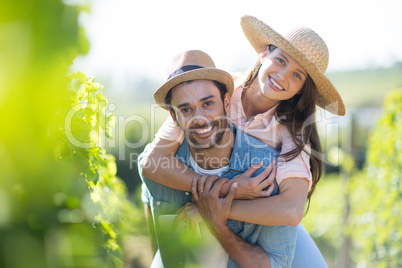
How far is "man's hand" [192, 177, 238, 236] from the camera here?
2.44 meters

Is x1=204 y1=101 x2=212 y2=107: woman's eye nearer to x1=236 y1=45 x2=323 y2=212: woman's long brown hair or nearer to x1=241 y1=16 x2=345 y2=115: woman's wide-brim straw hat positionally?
x1=236 y1=45 x2=323 y2=212: woman's long brown hair

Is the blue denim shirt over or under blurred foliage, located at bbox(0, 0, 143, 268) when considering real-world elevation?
under

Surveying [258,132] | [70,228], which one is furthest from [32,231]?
[258,132]

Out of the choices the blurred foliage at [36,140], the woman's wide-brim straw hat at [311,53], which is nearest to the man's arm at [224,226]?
the woman's wide-brim straw hat at [311,53]

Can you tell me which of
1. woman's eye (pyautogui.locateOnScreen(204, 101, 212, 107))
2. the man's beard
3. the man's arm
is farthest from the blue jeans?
woman's eye (pyautogui.locateOnScreen(204, 101, 212, 107))

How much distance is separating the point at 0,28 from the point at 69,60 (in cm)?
16

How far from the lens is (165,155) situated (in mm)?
2773

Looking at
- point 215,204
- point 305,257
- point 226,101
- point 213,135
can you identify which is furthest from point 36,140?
point 305,257

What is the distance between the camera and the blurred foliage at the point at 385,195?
5203 mm

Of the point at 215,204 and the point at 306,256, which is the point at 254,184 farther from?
the point at 306,256

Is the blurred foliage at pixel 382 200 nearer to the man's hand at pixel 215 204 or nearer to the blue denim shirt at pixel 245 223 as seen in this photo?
the blue denim shirt at pixel 245 223

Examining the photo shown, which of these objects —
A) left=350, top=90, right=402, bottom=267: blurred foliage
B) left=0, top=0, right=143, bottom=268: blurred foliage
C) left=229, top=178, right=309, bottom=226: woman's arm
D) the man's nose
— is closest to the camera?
left=0, top=0, right=143, bottom=268: blurred foliage

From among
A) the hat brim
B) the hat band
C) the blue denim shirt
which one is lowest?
the blue denim shirt

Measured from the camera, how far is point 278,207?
2.35 meters
